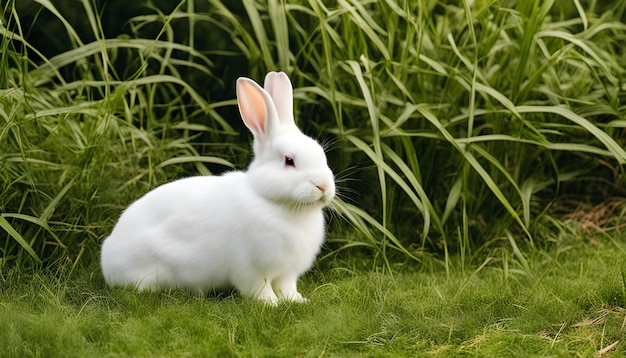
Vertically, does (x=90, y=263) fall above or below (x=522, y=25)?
below

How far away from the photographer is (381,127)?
182 inches

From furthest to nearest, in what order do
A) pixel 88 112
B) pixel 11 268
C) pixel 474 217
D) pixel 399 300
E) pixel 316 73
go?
pixel 316 73 < pixel 474 217 < pixel 88 112 < pixel 11 268 < pixel 399 300

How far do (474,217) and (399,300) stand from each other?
126 centimetres

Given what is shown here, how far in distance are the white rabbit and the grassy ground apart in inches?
4.6

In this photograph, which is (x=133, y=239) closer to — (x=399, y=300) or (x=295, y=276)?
(x=295, y=276)

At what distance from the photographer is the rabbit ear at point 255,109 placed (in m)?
3.46

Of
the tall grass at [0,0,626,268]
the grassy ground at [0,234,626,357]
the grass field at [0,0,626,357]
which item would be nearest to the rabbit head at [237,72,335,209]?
the grass field at [0,0,626,357]

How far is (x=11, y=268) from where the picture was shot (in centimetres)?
392

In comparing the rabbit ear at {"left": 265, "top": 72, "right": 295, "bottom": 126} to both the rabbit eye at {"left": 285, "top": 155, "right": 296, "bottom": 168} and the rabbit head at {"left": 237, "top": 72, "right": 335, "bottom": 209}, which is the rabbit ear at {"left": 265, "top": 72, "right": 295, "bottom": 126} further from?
the rabbit eye at {"left": 285, "top": 155, "right": 296, "bottom": 168}

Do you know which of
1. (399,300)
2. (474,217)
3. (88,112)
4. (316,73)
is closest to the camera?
(399,300)

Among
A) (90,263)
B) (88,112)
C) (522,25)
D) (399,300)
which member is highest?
(522,25)

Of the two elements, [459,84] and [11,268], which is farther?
[459,84]

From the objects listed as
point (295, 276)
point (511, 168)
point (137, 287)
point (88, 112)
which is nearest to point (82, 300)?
point (137, 287)

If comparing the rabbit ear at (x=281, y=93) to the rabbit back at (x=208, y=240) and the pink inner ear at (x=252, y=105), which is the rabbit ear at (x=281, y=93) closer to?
the pink inner ear at (x=252, y=105)
